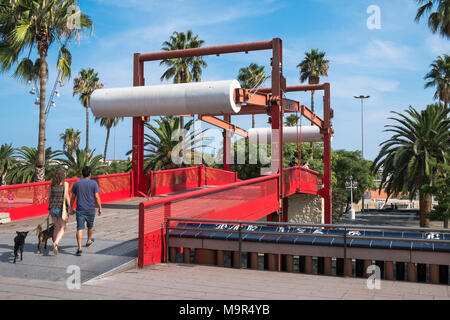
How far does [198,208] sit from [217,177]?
16.8m

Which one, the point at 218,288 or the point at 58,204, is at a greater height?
the point at 58,204

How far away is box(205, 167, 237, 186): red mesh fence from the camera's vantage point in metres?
26.1

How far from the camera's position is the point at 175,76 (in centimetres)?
4484

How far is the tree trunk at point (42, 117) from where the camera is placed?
2194cm

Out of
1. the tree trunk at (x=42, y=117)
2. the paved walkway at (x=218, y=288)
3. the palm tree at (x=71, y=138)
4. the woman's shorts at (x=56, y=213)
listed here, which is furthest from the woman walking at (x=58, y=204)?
the palm tree at (x=71, y=138)

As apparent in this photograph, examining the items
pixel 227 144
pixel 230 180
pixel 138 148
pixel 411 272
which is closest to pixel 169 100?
pixel 138 148

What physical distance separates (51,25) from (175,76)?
22.8 metres

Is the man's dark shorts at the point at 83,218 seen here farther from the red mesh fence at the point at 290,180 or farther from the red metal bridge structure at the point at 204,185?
the red mesh fence at the point at 290,180

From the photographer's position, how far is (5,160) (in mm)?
35531

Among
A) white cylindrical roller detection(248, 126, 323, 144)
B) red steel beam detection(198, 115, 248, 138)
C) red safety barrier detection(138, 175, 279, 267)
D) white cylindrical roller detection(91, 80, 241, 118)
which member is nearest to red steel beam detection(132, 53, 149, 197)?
white cylindrical roller detection(91, 80, 241, 118)

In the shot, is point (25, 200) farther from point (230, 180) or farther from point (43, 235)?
point (230, 180)

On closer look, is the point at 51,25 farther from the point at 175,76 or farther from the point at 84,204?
the point at 175,76

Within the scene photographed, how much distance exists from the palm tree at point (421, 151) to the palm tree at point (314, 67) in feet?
91.4
